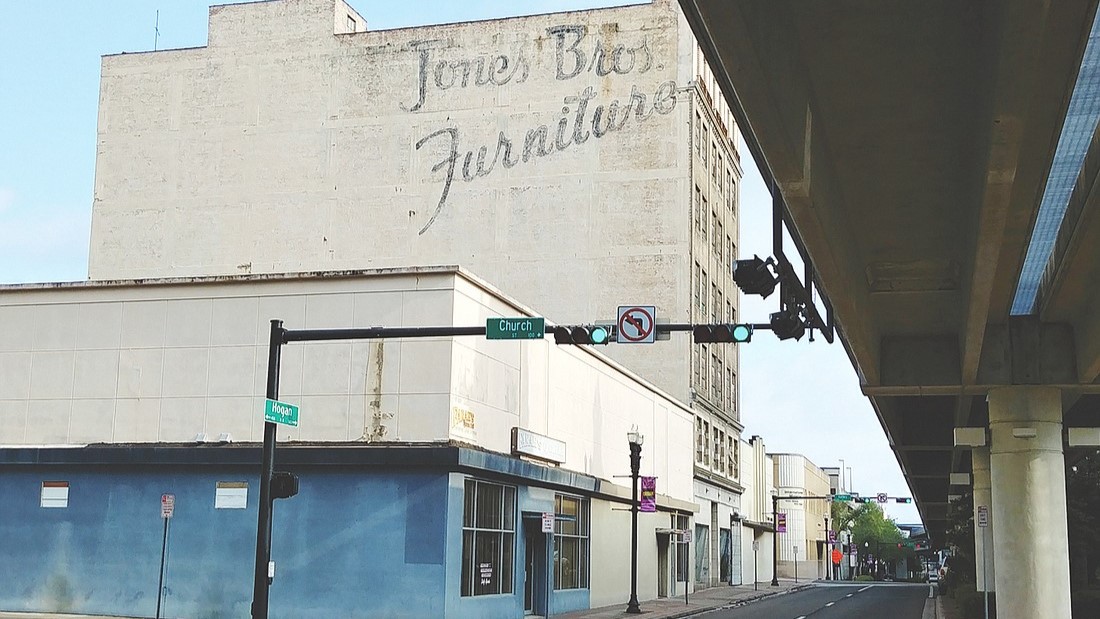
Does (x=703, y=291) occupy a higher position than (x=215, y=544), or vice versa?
(x=703, y=291)

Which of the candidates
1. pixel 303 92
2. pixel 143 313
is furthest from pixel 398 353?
pixel 303 92

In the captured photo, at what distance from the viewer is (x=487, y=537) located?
28828 mm

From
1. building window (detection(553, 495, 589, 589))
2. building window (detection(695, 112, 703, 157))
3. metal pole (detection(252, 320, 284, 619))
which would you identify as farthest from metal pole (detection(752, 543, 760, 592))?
metal pole (detection(252, 320, 284, 619))

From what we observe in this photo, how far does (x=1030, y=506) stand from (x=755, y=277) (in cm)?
1112

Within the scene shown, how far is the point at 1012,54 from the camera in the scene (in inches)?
339

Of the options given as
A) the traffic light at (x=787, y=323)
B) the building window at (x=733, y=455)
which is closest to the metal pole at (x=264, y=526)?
the traffic light at (x=787, y=323)

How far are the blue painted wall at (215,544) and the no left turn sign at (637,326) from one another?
29.2 feet

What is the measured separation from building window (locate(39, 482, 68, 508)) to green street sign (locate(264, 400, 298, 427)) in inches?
477

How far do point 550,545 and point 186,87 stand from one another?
114 feet

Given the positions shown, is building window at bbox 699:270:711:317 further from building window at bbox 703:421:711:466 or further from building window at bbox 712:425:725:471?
building window at bbox 712:425:725:471

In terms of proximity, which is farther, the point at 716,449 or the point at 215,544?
the point at 716,449

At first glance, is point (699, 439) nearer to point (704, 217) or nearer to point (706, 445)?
point (706, 445)

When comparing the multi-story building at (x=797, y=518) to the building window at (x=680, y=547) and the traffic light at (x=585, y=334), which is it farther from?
the traffic light at (x=585, y=334)

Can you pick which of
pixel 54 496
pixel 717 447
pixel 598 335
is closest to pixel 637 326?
pixel 598 335
